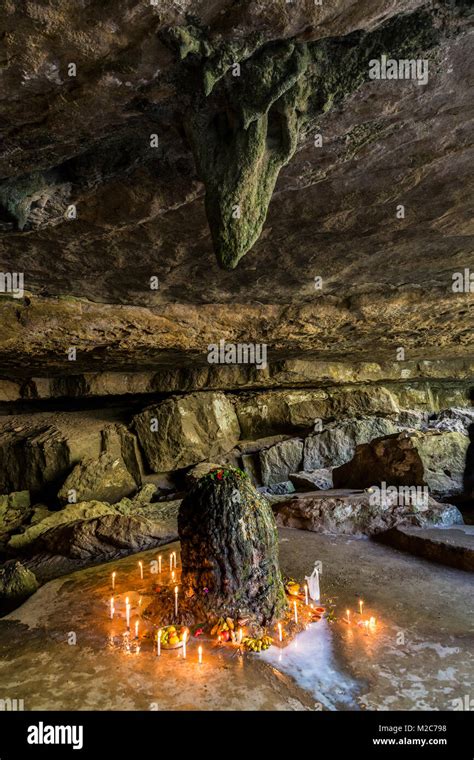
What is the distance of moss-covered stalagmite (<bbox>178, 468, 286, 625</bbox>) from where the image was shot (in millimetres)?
4664

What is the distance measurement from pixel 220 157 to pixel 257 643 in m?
4.46

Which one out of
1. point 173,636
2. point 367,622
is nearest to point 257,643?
point 173,636

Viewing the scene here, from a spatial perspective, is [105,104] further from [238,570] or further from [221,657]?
[221,657]

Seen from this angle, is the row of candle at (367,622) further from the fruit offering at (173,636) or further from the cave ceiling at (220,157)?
the cave ceiling at (220,157)

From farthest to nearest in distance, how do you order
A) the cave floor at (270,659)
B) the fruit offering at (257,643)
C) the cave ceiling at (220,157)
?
the fruit offering at (257,643) < the cave floor at (270,659) < the cave ceiling at (220,157)

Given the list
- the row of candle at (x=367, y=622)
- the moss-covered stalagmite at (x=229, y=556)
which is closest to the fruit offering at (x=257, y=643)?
the moss-covered stalagmite at (x=229, y=556)

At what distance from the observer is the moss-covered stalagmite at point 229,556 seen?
4.66 m

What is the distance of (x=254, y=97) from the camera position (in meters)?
2.96

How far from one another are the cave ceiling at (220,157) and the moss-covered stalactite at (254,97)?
12 mm

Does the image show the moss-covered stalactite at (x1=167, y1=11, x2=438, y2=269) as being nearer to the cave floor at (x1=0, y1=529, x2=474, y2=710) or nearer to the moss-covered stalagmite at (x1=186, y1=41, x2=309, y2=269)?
the moss-covered stalagmite at (x1=186, y1=41, x2=309, y2=269)

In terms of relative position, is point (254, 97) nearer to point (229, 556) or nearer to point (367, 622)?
point (229, 556)

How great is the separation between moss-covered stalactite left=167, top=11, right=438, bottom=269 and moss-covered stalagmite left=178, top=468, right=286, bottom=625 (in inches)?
107

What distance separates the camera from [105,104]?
2.95m
